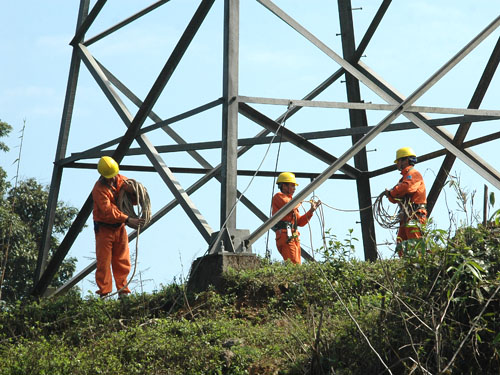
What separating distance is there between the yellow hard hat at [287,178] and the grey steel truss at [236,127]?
0.61 m

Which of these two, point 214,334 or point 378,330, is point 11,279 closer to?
point 214,334

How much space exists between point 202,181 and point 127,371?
583 centimetres

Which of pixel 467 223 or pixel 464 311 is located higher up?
pixel 467 223

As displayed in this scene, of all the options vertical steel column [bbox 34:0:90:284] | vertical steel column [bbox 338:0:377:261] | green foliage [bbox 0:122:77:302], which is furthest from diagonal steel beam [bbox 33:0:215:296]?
green foliage [bbox 0:122:77:302]

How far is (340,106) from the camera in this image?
36.5ft

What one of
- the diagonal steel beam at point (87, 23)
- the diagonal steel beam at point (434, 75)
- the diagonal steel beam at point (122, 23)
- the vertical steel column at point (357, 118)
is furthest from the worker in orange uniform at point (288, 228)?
the diagonal steel beam at point (87, 23)

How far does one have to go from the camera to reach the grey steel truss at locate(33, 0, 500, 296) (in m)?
10.3

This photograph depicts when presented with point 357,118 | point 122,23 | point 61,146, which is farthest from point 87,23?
point 357,118

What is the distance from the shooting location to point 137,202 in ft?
37.7

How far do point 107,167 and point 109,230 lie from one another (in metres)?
0.83

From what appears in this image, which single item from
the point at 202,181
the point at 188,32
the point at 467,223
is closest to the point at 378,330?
the point at 467,223

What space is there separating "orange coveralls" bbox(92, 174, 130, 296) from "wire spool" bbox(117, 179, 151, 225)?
0.40ft

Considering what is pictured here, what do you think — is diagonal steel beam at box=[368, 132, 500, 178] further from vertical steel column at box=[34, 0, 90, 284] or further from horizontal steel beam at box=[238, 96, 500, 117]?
vertical steel column at box=[34, 0, 90, 284]

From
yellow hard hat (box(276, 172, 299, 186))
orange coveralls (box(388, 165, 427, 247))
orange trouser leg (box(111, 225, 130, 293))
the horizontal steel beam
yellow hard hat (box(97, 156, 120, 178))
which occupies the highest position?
the horizontal steel beam
